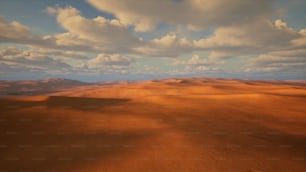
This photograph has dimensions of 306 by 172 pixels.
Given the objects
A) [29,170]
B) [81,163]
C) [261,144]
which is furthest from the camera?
[261,144]

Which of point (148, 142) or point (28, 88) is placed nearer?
point (148, 142)

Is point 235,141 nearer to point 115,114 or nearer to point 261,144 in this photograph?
point 261,144

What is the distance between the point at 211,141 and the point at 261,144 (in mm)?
1924

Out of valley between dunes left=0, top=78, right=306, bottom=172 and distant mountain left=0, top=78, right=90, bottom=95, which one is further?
distant mountain left=0, top=78, right=90, bottom=95

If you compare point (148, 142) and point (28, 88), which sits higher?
point (148, 142)

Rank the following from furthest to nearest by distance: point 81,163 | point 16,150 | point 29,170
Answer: point 16,150 → point 81,163 → point 29,170

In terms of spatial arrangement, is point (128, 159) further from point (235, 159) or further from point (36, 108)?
point (36, 108)

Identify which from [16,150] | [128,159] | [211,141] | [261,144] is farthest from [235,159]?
[16,150]

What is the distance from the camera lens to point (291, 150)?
6.02m

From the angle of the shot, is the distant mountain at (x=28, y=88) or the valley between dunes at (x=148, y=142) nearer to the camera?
the valley between dunes at (x=148, y=142)

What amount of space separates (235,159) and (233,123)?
4348mm

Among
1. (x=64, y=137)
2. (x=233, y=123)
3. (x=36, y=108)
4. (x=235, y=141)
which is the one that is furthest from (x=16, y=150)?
(x=233, y=123)

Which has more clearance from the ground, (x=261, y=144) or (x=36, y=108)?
(x=36, y=108)

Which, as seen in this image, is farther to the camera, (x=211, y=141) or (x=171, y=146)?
(x=211, y=141)
